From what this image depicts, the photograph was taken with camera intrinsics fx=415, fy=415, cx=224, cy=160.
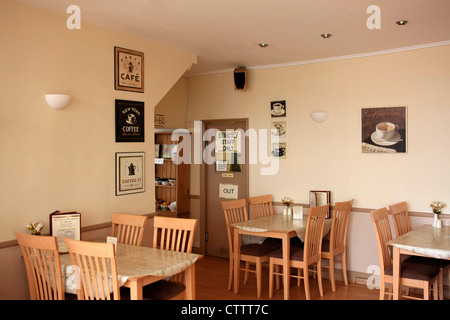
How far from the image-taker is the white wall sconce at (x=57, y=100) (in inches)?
133

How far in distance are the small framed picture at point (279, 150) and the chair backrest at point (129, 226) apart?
2356 mm

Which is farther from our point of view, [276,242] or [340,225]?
[276,242]

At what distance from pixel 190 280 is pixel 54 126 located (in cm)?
171

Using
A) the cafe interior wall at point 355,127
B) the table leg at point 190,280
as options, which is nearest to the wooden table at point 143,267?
the table leg at point 190,280

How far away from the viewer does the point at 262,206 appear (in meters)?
5.43

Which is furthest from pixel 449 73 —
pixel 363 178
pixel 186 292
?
pixel 186 292

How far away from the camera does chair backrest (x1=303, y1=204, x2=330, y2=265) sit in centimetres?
424

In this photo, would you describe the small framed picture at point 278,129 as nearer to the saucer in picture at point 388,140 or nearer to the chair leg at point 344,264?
the saucer in picture at point 388,140

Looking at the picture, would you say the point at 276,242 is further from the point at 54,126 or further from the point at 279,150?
the point at 54,126

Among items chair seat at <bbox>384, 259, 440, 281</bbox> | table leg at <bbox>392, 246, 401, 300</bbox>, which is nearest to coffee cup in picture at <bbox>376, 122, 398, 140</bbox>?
chair seat at <bbox>384, 259, 440, 281</bbox>

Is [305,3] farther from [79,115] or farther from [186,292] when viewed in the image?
[186,292]

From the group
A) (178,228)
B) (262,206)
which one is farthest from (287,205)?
(178,228)

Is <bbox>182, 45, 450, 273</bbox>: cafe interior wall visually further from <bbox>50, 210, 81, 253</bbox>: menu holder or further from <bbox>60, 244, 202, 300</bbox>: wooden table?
<bbox>50, 210, 81, 253</bbox>: menu holder

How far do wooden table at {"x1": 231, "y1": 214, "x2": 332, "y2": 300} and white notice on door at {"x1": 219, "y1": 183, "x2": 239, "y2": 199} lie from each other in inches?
44.2
